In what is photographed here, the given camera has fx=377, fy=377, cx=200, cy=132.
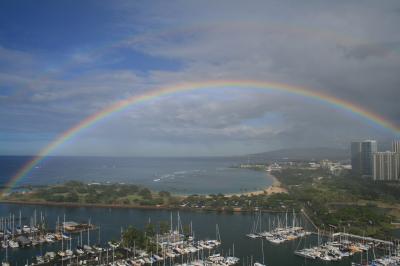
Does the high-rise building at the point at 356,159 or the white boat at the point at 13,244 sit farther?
the high-rise building at the point at 356,159

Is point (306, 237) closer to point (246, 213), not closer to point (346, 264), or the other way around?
point (346, 264)

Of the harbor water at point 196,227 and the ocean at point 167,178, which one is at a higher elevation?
the harbor water at point 196,227

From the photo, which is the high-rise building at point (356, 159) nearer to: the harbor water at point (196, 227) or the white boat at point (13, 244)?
the harbor water at point (196, 227)

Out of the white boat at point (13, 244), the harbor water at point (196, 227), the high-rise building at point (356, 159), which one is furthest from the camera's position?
the high-rise building at point (356, 159)

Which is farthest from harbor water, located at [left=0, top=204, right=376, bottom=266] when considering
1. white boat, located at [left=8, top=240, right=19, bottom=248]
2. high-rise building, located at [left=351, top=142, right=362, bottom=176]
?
high-rise building, located at [left=351, top=142, right=362, bottom=176]

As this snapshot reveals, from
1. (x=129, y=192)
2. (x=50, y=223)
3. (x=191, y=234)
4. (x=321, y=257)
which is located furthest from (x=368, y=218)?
(x=129, y=192)

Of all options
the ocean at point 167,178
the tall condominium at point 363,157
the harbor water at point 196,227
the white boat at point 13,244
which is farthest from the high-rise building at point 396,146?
the white boat at point 13,244

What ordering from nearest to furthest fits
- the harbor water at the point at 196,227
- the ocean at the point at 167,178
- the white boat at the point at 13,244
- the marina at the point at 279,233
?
the harbor water at the point at 196,227 < the white boat at the point at 13,244 < the marina at the point at 279,233 < the ocean at the point at 167,178
